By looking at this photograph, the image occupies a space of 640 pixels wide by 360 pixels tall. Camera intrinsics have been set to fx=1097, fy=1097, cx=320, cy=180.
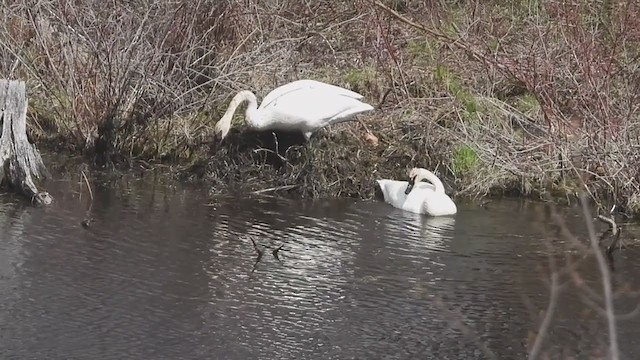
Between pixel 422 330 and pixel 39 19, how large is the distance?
22.9 feet

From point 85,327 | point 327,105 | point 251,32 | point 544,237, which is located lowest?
point 85,327

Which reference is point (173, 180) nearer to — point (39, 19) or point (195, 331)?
point (39, 19)

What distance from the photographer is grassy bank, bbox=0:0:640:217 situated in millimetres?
10688

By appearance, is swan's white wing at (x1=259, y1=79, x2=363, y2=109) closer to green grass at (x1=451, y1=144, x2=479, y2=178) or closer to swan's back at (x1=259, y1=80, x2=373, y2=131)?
swan's back at (x1=259, y1=80, x2=373, y2=131)

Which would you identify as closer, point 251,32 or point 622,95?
point 622,95

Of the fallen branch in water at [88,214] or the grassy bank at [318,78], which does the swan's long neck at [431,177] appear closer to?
the grassy bank at [318,78]

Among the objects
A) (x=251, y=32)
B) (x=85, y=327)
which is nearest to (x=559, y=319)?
(x=85, y=327)

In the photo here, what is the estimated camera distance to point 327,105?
10656mm

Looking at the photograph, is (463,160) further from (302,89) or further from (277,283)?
(277,283)

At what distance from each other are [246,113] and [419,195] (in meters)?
2.06

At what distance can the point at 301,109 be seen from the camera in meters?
10.5

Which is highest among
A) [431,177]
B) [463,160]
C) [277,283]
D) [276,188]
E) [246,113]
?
[246,113]

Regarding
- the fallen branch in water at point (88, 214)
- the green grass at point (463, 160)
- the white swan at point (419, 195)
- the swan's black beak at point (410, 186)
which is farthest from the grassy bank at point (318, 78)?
the fallen branch in water at point (88, 214)

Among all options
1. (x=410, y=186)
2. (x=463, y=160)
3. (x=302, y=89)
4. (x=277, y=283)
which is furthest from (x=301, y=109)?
(x=277, y=283)
